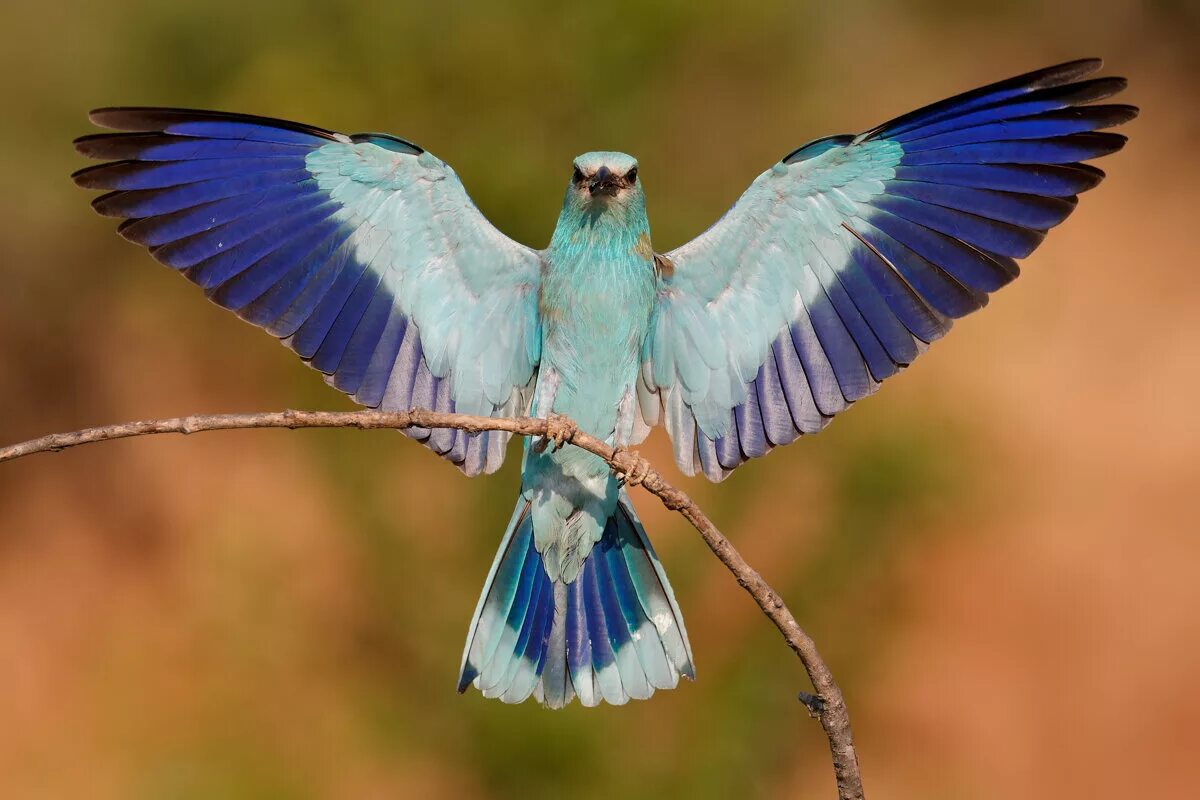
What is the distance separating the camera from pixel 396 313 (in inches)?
157

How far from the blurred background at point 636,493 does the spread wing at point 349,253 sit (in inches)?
75.1

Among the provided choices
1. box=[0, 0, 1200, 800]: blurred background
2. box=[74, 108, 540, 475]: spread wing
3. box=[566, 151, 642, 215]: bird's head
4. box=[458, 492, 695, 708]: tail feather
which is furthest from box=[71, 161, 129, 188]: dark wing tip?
box=[0, 0, 1200, 800]: blurred background

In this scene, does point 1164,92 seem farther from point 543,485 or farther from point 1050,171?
point 543,485

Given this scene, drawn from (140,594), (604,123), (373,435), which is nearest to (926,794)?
(373,435)

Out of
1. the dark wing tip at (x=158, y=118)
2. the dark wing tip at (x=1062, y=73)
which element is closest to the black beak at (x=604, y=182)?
the dark wing tip at (x=158, y=118)

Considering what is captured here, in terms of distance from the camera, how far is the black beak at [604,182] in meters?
3.81

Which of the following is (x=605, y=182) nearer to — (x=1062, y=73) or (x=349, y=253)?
(x=349, y=253)

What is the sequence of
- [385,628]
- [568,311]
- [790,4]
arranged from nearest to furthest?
[568,311] → [385,628] → [790,4]

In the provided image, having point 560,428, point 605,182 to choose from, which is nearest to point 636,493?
point 605,182

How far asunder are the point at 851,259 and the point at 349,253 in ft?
4.85

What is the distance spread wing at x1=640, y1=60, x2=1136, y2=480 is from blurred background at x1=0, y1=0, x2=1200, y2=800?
2.04m

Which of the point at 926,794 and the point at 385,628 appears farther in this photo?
the point at 926,794

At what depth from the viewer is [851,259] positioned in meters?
3.90

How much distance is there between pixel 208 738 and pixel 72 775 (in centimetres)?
81
